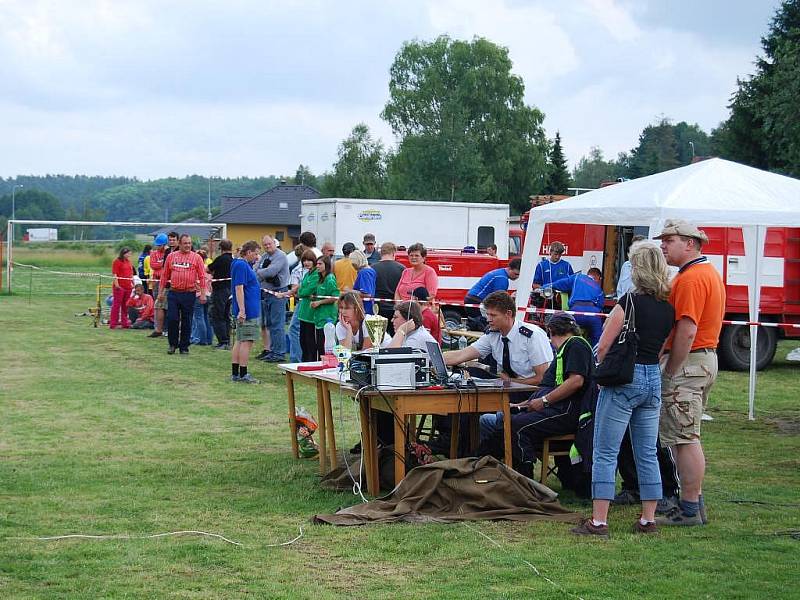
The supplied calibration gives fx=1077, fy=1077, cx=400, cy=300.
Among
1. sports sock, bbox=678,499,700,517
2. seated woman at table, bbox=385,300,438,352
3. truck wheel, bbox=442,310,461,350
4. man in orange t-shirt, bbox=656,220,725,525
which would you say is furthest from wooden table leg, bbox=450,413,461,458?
truck wheel, bbox=442,310,461,350

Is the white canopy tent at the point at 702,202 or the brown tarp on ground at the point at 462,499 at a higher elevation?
the white canopy tent at the point at 702,202

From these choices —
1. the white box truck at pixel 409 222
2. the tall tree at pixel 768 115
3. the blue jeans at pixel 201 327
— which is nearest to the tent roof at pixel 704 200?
the blue jeans at pixel 201 327

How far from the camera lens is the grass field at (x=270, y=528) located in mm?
5289

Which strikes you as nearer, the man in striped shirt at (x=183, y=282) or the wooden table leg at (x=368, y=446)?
the wooden table leg at (x=368, y=446)

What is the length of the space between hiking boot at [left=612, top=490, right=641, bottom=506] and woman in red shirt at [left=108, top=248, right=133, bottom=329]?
15.4m

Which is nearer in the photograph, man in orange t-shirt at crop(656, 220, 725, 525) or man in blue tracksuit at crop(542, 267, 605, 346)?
man in orange t-shirt at crop(656, 220, 725, 525)

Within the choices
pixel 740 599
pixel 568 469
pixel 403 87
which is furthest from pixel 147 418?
pixel 403 87

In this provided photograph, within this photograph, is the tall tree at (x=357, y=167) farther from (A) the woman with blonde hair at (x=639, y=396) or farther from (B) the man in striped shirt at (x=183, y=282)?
(A) the woman with blonde hair at (x=639, y=396)

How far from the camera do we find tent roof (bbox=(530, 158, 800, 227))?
9.86 meters

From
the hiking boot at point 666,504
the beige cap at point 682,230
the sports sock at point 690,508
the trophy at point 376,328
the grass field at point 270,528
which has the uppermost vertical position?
the beige cap at point 682,230

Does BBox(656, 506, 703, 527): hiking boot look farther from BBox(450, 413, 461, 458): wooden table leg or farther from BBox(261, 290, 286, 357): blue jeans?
BBox(261, 290, 286, 357): blue jeans

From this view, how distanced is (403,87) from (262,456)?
2052 inches

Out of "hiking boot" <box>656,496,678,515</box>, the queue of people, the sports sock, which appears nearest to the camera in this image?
the queue of people

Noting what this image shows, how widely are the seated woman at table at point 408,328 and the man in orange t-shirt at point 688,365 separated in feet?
7.51
